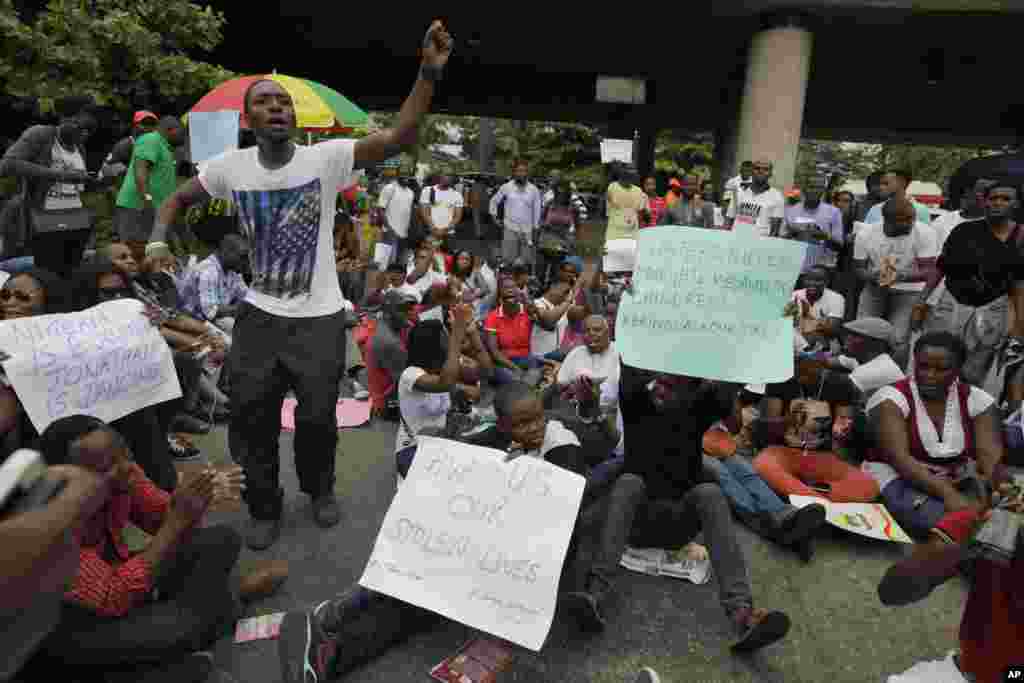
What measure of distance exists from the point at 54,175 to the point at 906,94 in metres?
18.9

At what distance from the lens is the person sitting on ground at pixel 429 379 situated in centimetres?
356

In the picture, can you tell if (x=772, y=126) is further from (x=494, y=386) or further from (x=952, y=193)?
(x=494, y=386)

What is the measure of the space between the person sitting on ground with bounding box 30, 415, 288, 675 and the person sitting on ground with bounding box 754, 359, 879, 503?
284cm

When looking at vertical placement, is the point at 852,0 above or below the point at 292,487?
above

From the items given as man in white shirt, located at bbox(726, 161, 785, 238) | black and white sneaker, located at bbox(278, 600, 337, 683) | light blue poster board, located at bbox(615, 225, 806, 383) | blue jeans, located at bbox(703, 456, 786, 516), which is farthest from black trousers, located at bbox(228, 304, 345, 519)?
man in white shirt, located at bbox(726, 161, 785, 238)

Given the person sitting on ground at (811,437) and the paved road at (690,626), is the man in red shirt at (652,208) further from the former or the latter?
the paved road at (690,626)

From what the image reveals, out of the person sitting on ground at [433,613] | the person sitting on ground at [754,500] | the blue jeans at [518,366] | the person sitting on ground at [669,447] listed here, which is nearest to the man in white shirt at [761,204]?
the blue jeans at [518,366]

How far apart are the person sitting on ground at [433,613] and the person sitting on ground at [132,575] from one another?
32 cm

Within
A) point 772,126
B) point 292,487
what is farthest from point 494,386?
point 772,126

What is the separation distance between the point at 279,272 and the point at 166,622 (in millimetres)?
1420

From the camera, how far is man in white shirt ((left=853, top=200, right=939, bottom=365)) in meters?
5.48

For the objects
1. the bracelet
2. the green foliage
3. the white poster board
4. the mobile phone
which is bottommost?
the mobile phone

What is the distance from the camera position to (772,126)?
33.0 ft

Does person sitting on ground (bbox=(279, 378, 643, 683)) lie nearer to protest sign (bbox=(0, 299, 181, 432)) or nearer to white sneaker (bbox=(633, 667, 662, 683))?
white sneaker (bbox=(633, 667, 662, 683))
